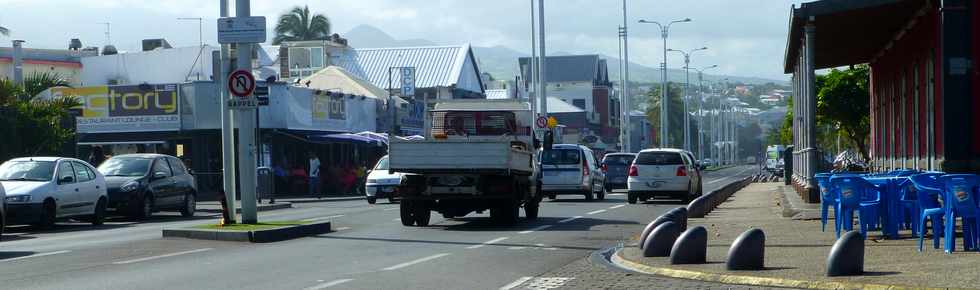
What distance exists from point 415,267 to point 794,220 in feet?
34.7

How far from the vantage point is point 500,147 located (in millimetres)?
22609

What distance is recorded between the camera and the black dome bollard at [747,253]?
534 inches

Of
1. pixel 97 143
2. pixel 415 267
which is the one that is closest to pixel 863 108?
pixel 97 143

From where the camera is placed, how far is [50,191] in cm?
2475

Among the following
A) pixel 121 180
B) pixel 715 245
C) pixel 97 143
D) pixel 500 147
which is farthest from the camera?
pixel 97 143

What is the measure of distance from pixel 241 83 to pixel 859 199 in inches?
383

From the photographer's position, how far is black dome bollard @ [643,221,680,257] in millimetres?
15461

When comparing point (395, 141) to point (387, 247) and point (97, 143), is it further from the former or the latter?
point (97, 143)

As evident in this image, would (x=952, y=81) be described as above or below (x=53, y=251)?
above

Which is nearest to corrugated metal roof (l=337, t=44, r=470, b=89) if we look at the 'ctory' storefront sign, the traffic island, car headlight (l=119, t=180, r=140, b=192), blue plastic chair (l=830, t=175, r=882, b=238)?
the 'ctory' storefront sign

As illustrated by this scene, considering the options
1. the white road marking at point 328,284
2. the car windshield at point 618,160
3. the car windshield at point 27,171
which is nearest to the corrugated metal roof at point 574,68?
the car windshield at point 618,160

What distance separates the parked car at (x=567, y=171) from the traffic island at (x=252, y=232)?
1620cm

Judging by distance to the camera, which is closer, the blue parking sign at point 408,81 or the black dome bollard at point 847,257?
the black dome bollard at point 847,257

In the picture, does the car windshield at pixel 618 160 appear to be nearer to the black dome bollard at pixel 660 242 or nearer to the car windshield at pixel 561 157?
the car windshield at pixel 561 157
